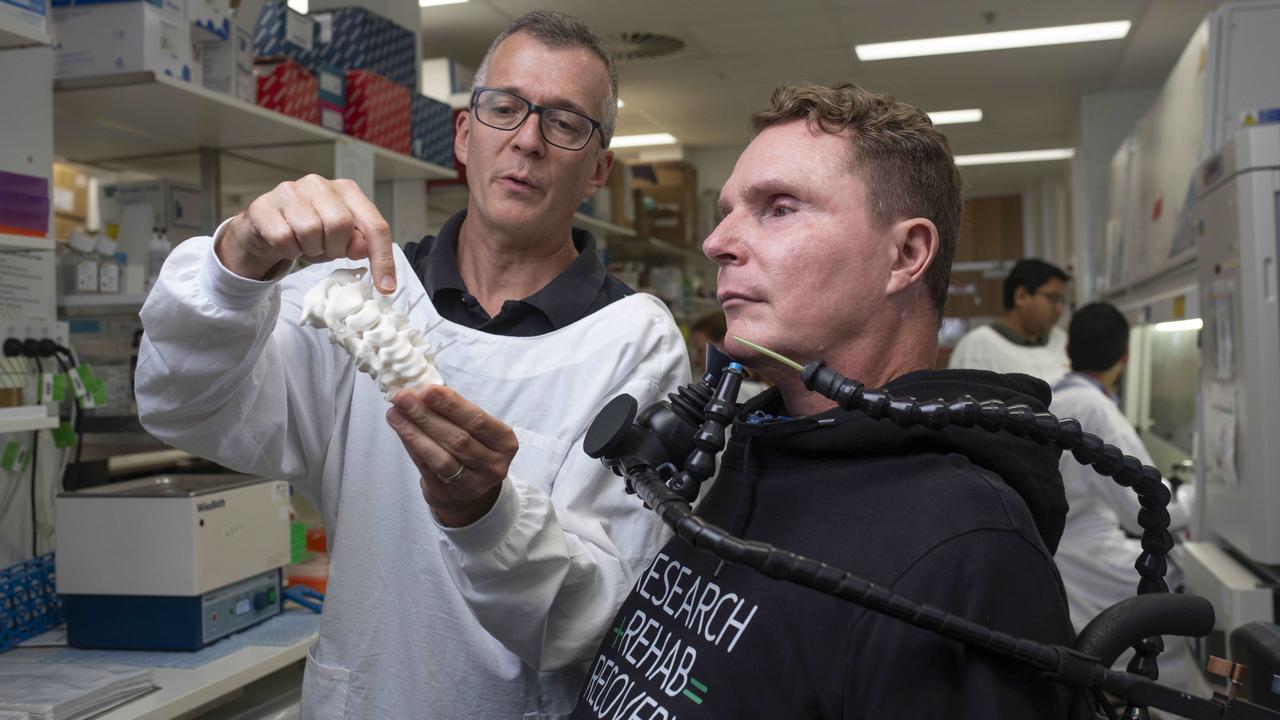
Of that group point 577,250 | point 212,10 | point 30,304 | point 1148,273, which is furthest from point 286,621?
point 1148,273

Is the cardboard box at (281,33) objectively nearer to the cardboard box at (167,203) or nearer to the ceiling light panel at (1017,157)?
the cardboard box at (167,203)

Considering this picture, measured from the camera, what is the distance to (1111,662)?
0.87m

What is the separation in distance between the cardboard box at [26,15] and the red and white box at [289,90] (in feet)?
3.04

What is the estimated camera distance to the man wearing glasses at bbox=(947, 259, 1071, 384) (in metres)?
5.01

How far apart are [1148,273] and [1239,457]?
236cm

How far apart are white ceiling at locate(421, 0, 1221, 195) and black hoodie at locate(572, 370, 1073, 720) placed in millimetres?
3603

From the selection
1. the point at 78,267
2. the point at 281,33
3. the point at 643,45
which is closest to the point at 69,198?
the point at 643,45

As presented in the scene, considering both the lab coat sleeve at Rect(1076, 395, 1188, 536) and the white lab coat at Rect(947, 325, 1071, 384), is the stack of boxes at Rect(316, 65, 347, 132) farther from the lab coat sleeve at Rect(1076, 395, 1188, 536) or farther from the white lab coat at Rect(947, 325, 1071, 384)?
the white lab coat at Rect(947, 325, 1071, 384)

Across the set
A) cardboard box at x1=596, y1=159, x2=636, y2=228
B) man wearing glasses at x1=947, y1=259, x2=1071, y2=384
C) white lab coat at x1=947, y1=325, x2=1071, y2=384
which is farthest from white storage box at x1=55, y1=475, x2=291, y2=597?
white lab coat at x1=947, y1=325, x2=1071, y2=384

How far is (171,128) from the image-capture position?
9.25 ft

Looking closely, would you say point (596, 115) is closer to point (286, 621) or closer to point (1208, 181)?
point (286, 621)

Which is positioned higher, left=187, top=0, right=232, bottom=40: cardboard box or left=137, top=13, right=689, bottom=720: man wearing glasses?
left=187, top=0, right=232, bottom=40: cardboard box

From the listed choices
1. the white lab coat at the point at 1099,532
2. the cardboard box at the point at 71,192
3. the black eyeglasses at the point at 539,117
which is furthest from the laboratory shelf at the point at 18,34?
the cardboard box at the point at 71,192

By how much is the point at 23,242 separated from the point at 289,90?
1086mm
